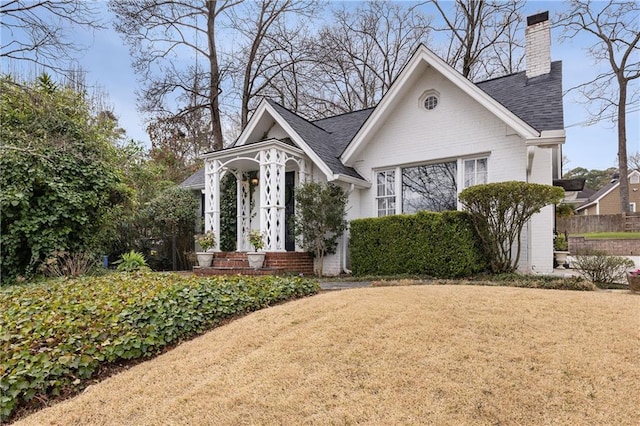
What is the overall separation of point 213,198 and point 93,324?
708cm

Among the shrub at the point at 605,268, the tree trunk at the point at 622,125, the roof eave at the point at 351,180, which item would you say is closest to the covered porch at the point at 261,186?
the roof eave at the point at 351,180

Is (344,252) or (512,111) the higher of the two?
(512,111)

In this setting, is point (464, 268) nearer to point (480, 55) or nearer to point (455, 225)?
point (455, 225)

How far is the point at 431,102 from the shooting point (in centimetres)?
946

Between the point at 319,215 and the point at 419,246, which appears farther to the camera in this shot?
the point at 319,215

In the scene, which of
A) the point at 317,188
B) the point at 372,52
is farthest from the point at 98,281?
the point at 372,52

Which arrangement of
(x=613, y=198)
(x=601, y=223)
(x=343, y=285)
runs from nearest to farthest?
(x=343, y=285)
(x=601, y=223)
(x=613, y=198)

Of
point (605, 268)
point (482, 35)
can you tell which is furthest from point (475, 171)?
point (482, 35)

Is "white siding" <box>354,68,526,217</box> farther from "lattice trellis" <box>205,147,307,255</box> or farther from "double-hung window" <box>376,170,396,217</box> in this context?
"lattice trellis" <box>205,147,307,255</box>

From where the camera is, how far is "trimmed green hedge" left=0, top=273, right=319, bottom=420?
3.12 m

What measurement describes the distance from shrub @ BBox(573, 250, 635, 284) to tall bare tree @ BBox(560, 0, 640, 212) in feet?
51.2

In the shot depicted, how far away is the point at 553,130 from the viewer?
24.3 feet

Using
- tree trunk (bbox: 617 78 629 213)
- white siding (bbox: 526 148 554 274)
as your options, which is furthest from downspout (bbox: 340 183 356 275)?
tree trunk (bbox: 617 78 629 213)

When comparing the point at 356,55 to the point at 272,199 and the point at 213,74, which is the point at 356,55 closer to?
the point at 213,74
